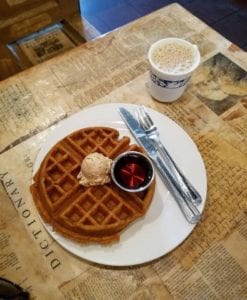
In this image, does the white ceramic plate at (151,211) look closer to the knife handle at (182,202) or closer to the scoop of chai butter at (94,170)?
the knife handle at (182,202)

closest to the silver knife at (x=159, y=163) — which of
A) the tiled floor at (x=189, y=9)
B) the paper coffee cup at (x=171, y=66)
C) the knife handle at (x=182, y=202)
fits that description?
the knife handle at (x=182, y=202)

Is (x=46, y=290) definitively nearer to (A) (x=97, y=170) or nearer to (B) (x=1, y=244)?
(B) (x=1, y=244)

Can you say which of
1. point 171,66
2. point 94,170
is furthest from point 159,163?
point 171,66

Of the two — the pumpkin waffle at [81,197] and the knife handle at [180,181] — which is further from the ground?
the pumpkin waffle at [81,197]

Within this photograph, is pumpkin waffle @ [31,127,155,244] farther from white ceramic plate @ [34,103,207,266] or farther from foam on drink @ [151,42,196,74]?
foam on drink @ [151,42,196,74]

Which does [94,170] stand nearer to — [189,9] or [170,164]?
[170,164]
